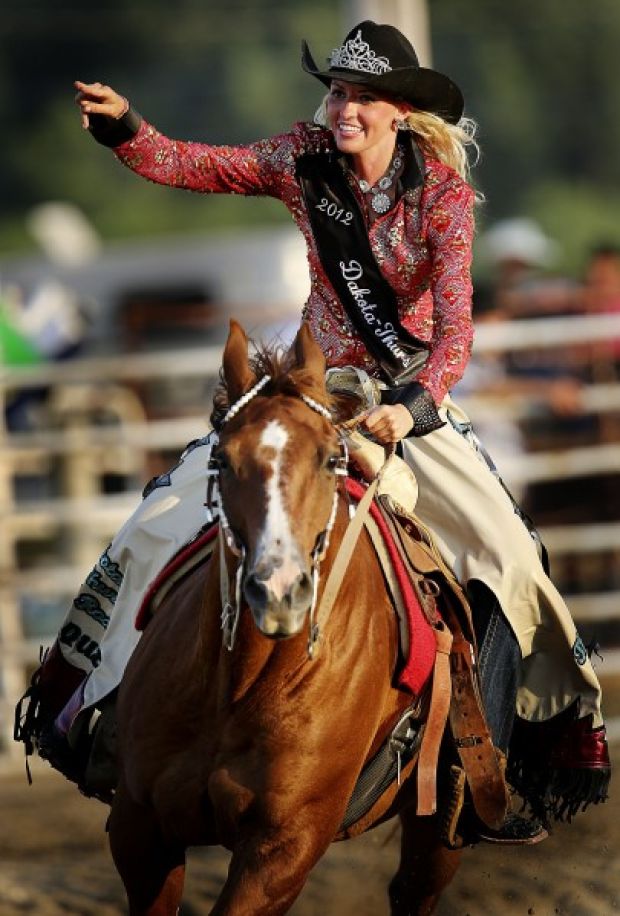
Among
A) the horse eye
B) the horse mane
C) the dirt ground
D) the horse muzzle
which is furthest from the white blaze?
the dirt ground

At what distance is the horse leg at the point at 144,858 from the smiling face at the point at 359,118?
1742mm

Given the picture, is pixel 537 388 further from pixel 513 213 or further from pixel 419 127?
pixel 513 213

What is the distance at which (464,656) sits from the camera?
491cm

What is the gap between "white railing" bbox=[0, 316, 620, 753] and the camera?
877cm

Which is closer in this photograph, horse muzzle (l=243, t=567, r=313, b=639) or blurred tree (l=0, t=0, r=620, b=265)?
horse muzzle (l=243, t=567, r=313, b=639)

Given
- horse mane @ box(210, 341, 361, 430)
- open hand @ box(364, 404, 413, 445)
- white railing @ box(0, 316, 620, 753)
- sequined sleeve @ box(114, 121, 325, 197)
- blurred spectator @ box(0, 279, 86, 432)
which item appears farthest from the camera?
blurred spectator @ box(0, 279, 86, 432)

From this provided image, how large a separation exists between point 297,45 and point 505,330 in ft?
84.6

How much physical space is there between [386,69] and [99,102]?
2.43ft

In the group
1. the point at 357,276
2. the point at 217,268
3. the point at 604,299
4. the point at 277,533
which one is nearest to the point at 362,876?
the point at 357,276

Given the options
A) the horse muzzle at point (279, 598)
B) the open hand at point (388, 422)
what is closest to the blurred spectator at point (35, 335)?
the open hand at point (388, 422)

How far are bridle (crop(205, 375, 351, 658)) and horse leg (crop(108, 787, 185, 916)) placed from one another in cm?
55

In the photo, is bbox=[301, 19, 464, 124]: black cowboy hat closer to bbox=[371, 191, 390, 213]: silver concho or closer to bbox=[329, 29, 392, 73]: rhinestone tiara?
bbox=[329, 29, 392, 73]: rhinestone tiara

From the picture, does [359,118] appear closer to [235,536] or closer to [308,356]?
[308,356]

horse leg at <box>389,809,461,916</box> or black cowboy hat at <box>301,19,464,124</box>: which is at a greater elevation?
black cowboy hat at <box>301,19,464,124</box>
